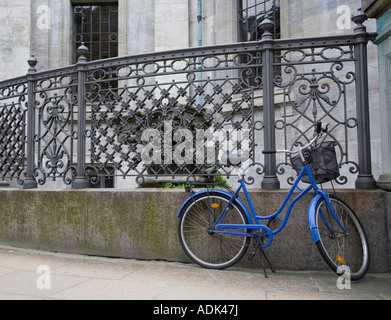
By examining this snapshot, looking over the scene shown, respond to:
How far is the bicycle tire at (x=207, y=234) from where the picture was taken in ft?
12.5

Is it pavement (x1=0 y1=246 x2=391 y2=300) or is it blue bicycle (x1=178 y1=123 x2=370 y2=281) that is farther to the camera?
blue bicycle (x1=178 y1=123 x2=370 y2=281)

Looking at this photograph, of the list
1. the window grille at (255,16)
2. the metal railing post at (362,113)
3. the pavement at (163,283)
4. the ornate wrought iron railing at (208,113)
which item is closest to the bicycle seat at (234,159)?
the ornate wrought iron railing at (208,113)

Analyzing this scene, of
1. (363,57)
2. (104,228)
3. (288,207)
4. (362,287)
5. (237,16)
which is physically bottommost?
(362,287)

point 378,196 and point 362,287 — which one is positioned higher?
point 378,196

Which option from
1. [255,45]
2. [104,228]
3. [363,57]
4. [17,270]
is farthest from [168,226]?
[363,57]

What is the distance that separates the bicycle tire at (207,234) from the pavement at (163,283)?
156mm

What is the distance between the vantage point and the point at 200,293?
305 cm

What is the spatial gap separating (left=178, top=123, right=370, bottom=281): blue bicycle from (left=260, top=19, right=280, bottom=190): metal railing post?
1.11 ft

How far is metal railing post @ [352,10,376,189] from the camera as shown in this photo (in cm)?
385

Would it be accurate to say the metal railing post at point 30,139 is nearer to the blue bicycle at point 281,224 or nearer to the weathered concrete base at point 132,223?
the weathered concrete base at point 132,223

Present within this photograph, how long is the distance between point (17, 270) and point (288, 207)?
115 inches

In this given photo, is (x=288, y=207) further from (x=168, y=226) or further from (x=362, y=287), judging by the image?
(x=168, y=226)

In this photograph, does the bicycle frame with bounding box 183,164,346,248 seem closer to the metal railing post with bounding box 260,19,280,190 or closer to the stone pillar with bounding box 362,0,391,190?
the metal railing post with bounding box 260,19,280,190

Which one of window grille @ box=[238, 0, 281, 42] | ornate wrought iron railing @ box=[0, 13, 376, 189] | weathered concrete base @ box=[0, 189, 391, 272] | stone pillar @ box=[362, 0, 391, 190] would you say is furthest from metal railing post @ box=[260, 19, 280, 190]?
window grille @ box=[238, 0, 281, 42]
